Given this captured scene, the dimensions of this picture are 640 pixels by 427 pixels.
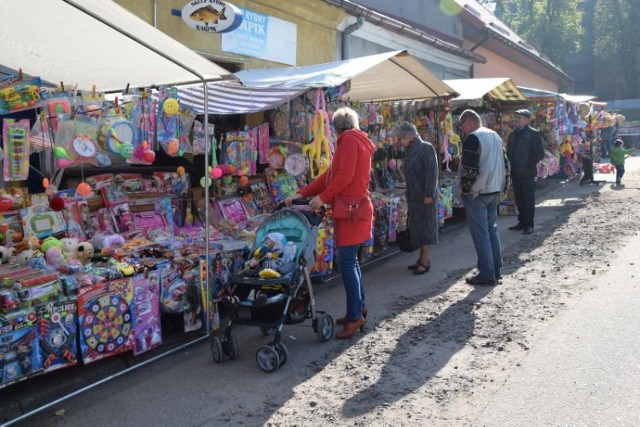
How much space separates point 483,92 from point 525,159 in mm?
1275

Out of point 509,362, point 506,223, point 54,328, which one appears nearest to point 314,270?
point 509,362

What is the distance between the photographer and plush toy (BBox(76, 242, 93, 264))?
4617mm

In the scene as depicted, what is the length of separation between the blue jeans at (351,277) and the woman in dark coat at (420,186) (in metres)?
2.15

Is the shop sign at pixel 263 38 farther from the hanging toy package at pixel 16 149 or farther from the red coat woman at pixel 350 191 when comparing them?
the hanging toy package at pixel 16 149

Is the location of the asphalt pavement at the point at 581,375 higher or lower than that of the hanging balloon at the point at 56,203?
lower

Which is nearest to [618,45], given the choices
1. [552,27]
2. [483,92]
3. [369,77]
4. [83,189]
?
[552,27]

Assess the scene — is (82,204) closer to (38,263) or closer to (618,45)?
(38,263)

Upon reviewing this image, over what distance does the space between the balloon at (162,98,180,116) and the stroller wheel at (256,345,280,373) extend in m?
2.25

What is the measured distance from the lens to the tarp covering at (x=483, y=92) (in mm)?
9477

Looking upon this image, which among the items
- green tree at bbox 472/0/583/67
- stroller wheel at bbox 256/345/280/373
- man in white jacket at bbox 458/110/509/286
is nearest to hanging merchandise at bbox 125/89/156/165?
stroller wheel at bbox 256/345/280/373

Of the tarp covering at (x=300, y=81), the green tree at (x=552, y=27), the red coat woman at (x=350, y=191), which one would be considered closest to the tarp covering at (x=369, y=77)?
the tarp covering at (x=300, y=81)

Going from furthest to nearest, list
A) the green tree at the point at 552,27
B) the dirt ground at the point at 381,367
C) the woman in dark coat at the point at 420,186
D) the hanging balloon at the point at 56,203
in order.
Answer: the green tree at the point at 552,27, the woman in dark coat at the point at 420,186, the hanging balloon at the point at 56,203, the dirt ground at the point at 381,367

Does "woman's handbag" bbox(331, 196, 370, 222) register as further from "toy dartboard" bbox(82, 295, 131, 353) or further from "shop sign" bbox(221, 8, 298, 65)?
"shop sign" bbox(221, 8, 298, 65)

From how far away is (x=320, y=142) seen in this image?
6301 mm
